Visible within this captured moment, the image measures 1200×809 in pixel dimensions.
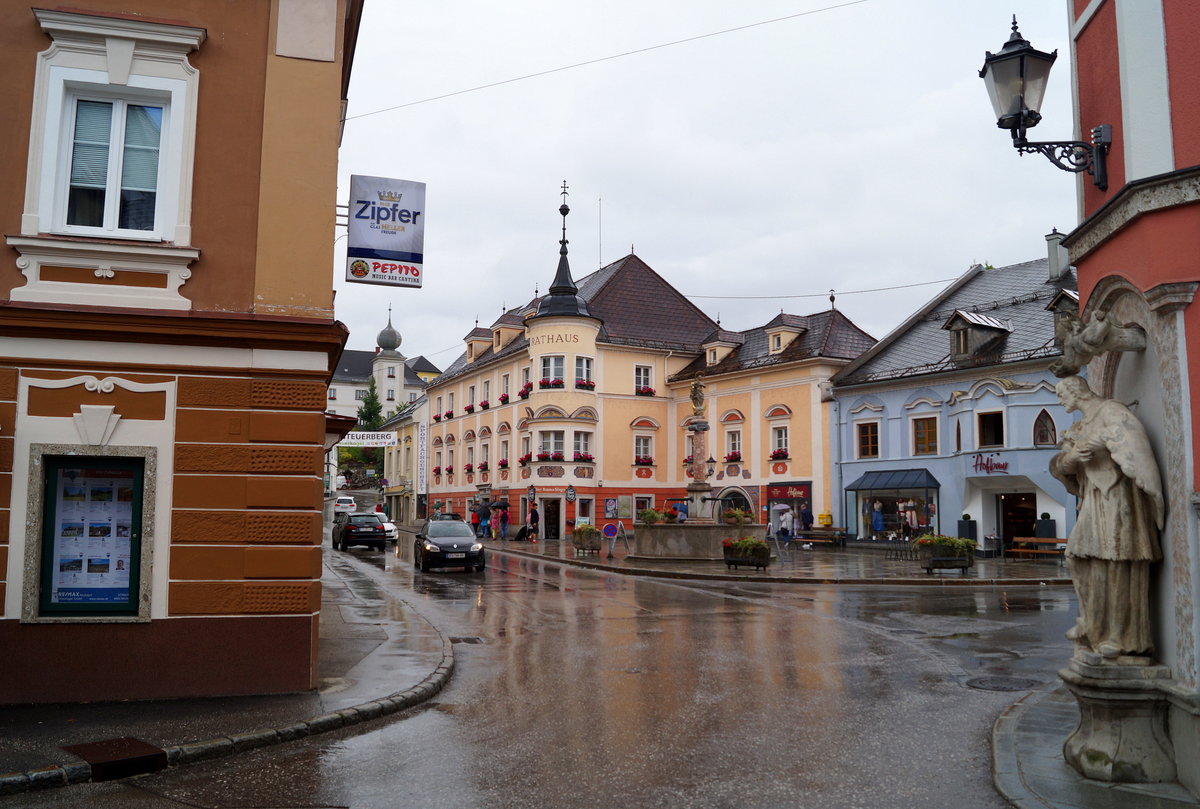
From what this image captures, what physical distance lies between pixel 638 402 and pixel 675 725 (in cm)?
4280

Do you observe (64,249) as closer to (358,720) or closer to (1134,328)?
(358,720)

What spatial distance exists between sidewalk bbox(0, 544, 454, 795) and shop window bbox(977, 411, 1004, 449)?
27.9 m

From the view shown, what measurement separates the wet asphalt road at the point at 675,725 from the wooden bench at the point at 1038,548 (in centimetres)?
1449

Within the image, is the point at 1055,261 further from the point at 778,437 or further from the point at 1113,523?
the point at 1113,523

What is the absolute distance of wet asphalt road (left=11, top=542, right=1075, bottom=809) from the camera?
6.34 m

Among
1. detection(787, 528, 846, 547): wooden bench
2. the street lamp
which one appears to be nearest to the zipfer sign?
the street lamp

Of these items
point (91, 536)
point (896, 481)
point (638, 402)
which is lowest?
point (91, 536)

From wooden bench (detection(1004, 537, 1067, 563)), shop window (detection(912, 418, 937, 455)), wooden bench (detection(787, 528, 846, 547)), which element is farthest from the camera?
wooden bench (detection(787, 528, 846, 547))

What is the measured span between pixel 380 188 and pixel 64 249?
344 centimetres

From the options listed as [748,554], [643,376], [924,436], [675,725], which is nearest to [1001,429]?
[924,436]

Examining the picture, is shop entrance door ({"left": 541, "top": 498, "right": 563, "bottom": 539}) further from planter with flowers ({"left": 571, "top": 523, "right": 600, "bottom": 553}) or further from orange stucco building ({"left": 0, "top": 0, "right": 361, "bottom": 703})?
orange stucco building ({"left": 0, "top": 0, "right": 361, "bottom": 703})

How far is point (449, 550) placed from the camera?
26750 mm

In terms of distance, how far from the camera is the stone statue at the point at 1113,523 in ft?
20.8

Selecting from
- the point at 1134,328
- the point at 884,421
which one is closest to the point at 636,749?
the point at 1134,328
